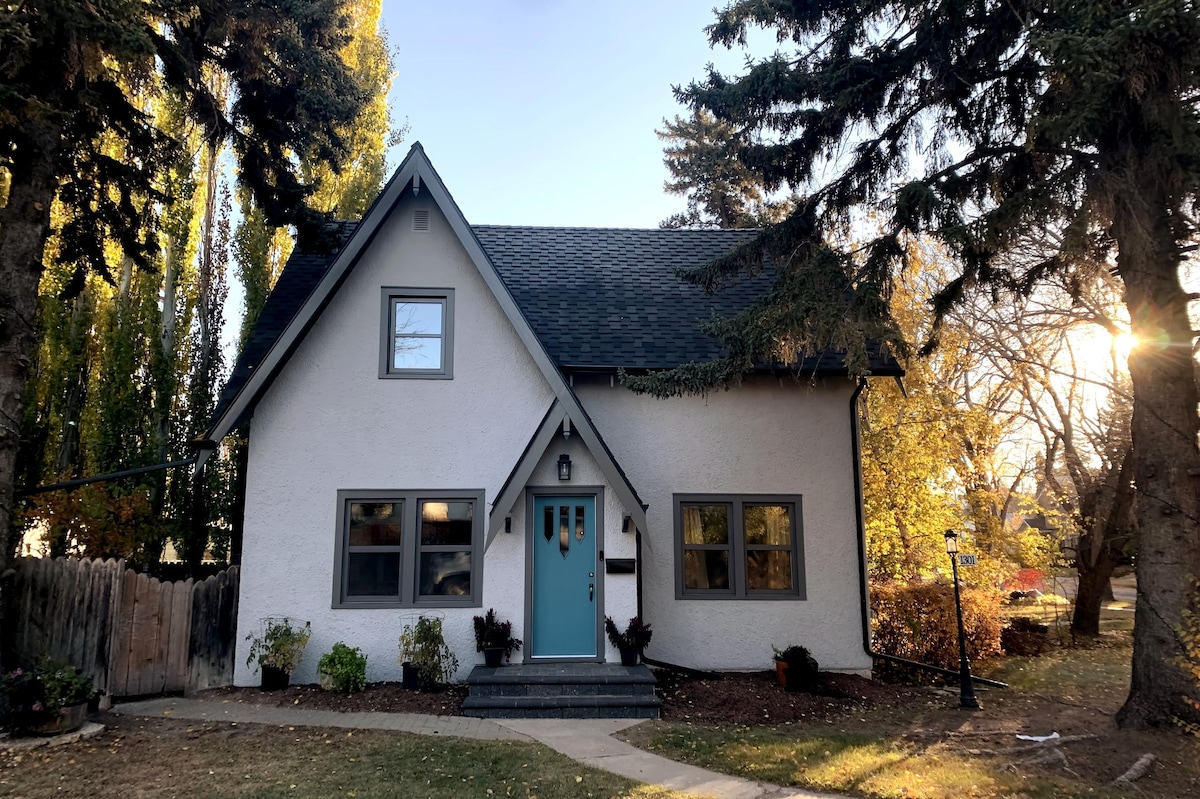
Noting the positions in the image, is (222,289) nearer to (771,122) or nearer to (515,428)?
(515,428)

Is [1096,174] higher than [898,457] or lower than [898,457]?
higher

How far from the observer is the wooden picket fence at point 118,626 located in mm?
8461

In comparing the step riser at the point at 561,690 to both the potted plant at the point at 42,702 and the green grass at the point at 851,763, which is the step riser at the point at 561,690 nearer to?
the green grass at the point at 851,763

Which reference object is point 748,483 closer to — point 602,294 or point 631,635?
point 631,635

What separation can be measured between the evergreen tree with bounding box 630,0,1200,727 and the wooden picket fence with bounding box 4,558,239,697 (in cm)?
667

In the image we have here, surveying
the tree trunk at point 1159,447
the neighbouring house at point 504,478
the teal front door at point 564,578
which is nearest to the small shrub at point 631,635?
the neighbouring house at point 504,478

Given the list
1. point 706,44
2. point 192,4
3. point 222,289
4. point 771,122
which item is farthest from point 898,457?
point 222,289

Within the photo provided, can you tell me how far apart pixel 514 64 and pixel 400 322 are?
15.3 feet

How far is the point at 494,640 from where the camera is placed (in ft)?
30.1

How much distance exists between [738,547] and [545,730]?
439 centimetres

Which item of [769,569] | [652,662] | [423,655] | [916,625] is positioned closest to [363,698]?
[423,655]

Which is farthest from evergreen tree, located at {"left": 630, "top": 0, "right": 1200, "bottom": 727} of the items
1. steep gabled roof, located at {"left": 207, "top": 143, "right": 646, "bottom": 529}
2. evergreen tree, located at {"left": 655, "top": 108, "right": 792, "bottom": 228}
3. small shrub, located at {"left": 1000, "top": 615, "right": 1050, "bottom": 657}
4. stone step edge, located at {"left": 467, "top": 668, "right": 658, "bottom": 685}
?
evergreen tree, located at {"left": 655, "top": 108, "right": 792, "bottom": 228}

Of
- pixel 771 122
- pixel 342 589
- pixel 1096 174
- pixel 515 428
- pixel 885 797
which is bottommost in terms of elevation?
pixel 885 797

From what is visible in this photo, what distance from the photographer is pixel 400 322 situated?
10195 mm
